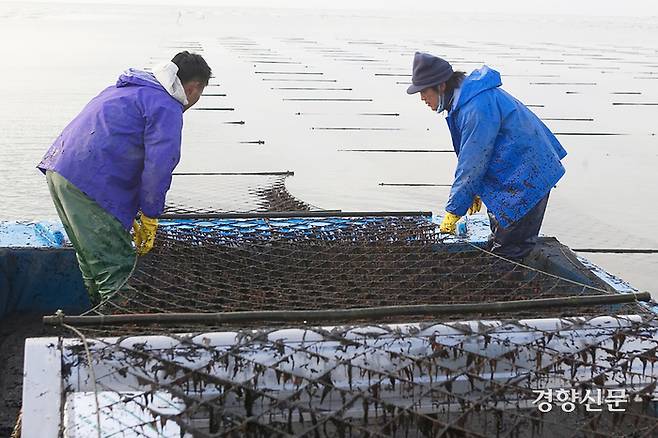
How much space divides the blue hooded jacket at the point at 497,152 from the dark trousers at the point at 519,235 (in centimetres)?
7

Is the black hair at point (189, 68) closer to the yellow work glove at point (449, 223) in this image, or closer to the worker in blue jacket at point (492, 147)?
the worker in blue jacket at point (492, 147)

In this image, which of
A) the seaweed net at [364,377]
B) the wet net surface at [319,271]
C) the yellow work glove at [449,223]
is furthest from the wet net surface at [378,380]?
the yellow work glove at [449,223]

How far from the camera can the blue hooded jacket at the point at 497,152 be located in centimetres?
437

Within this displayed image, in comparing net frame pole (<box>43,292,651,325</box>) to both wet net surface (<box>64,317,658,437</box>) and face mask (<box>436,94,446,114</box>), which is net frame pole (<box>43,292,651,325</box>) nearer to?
wet net surface (<box>64,317,658,437</box>)

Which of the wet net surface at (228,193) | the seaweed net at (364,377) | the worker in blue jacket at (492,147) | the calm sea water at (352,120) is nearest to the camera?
the seaweed net at (364,377)

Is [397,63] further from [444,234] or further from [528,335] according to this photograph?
[528,335]

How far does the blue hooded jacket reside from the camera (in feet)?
14.3

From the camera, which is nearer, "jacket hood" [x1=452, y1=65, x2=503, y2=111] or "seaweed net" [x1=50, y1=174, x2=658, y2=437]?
"seaweed net" [x1=50, y1=174, x2=658, y2=437]

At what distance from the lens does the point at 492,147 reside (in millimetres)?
4418

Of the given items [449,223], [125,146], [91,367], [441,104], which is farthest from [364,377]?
[441,104]

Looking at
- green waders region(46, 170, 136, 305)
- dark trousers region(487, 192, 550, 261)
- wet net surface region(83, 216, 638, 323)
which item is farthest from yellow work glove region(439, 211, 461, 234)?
green waders region(46, 170, 136, 305)

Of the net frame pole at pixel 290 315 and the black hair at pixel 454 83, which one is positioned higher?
the black hair at pixel 454 83

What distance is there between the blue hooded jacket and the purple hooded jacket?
1.51 m

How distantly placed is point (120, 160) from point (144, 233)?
0.47 meters
